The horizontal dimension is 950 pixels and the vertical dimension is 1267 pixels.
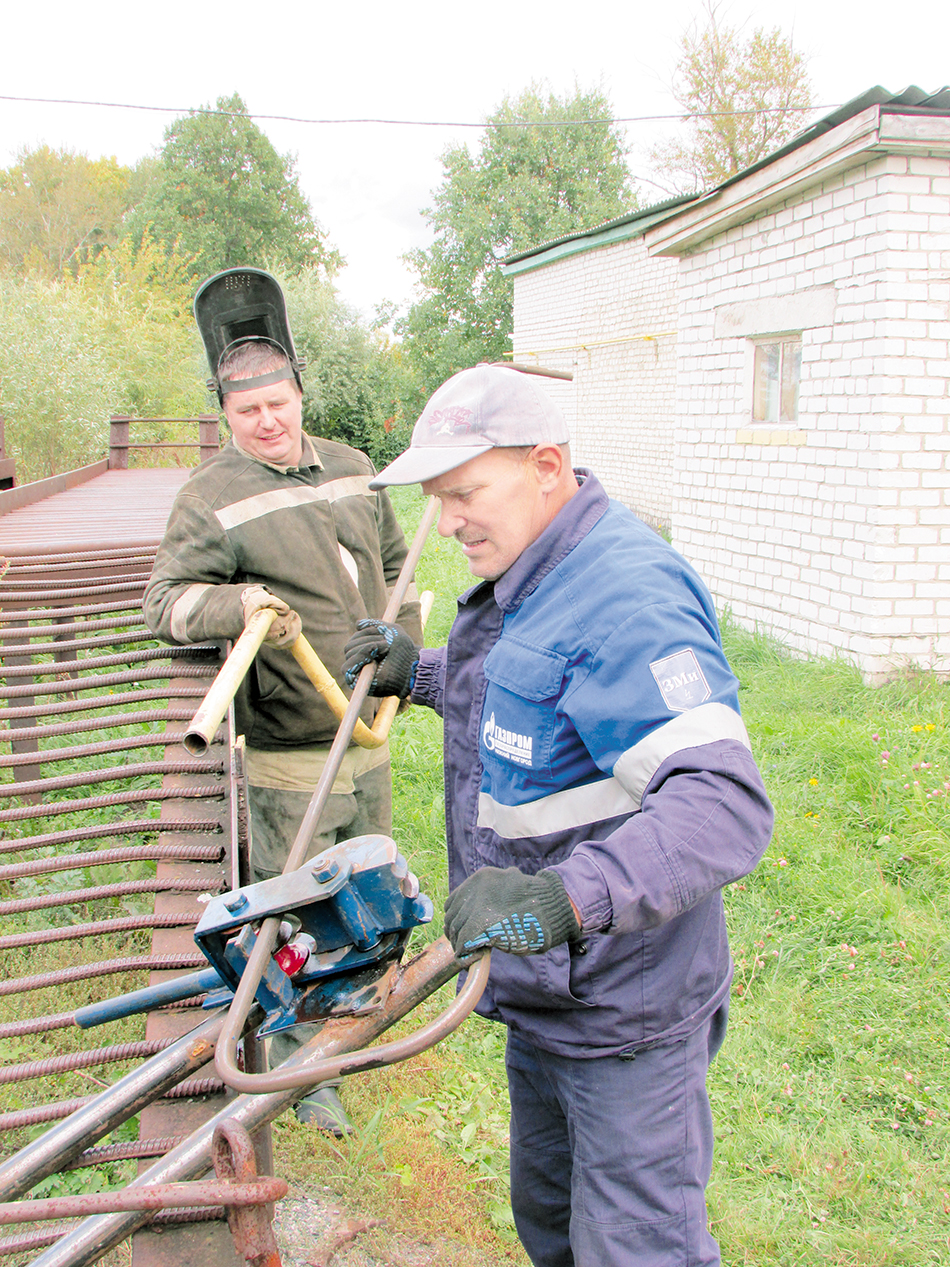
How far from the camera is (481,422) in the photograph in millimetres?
1579

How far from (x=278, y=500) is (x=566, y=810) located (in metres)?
1.52

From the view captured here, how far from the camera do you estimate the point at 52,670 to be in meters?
3.20

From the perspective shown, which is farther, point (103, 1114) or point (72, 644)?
point (72, 644)

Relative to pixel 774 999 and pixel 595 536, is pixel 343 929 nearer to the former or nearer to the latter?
pixel 595 536

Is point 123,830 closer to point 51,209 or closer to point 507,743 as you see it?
point 507,743

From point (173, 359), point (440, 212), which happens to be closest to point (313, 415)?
point (173, 359)

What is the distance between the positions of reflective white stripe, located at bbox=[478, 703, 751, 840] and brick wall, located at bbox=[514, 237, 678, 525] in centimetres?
1081

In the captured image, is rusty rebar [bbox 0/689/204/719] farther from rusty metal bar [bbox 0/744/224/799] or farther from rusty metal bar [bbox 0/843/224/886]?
rusty metal bar [bbox 0/843/224/886]

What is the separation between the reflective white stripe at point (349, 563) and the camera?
9.34 feet

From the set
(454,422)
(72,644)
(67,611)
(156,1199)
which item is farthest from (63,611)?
(156,1199)

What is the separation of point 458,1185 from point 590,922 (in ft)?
5.34

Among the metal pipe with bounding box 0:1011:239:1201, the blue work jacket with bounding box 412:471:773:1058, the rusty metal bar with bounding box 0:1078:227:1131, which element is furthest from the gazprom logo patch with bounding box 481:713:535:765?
the rusty metal bar with bounding box 0:1078:227:1131

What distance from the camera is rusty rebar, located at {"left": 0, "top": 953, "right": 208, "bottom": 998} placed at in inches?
76.9

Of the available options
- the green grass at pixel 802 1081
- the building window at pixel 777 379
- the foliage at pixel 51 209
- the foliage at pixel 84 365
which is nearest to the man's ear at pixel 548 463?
the green grass at pixel 802 1081
